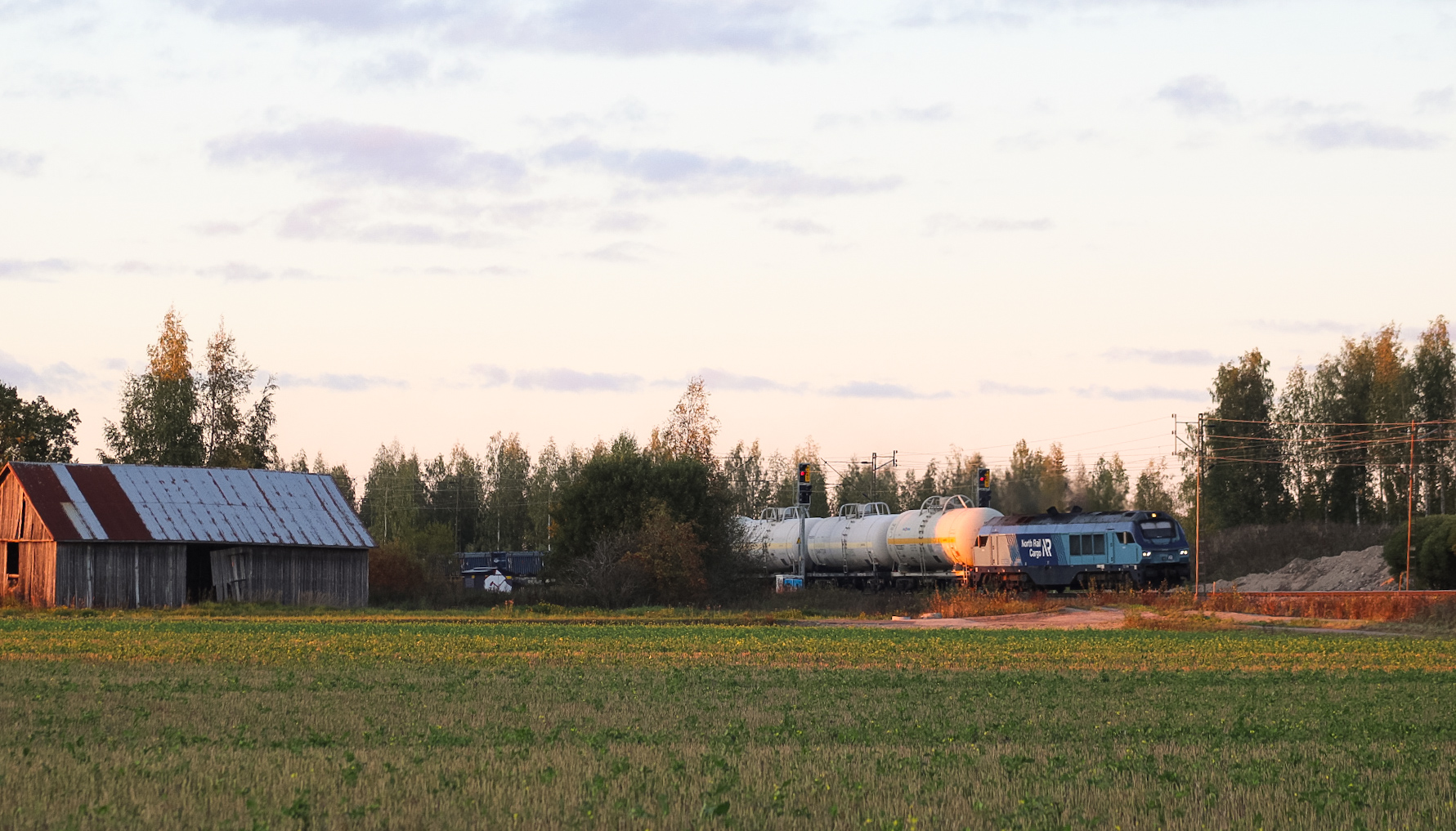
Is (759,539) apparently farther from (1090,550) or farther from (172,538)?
(172,538)

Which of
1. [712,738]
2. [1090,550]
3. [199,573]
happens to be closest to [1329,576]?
[1090,550]

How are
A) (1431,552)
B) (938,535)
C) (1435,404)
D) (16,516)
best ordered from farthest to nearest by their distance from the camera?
(1435,404) < (938,535) < (1431,552) < (16,516)

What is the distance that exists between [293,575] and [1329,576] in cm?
5313

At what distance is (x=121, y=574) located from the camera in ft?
185

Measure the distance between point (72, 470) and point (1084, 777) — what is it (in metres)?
53.9

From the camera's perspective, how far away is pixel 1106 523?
61.2m

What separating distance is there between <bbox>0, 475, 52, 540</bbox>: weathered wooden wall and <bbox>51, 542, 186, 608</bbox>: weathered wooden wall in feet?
5.10

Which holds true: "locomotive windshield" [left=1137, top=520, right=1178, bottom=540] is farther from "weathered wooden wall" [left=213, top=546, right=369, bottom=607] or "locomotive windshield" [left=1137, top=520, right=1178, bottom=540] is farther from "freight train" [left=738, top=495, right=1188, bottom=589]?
"weathered wooden wall" [left=213, top=546, right=369, bottom=607]

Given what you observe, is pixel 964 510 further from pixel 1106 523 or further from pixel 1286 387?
pixel 1286 387

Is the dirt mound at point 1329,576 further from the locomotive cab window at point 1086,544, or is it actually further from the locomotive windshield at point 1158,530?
the locomotive cab window at point 1086,544

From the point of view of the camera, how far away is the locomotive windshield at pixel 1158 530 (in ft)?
200

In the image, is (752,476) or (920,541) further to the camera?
(752,476)

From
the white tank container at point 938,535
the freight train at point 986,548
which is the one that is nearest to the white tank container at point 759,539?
the freight train at point 986,548

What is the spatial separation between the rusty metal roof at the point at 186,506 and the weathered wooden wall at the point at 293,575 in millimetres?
646
